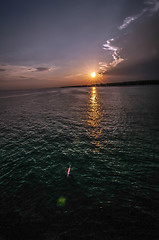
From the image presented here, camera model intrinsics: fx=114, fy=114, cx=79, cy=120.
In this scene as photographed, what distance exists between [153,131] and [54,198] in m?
24.1

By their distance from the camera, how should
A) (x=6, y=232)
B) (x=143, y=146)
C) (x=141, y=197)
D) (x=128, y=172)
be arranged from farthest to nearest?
(x=143, y=146) < (x=128, y=172) < (x=141, y=197) < (x=6, y=232)

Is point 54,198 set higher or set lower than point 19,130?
lower

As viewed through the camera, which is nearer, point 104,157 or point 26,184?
point 26,184

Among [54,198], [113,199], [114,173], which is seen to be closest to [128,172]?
[114,173]

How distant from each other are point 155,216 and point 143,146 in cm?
1201

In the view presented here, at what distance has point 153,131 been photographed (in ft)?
83.2

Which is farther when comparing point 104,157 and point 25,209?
point 104,157

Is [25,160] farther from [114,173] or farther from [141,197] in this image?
[141,197]

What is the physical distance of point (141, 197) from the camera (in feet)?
38.0

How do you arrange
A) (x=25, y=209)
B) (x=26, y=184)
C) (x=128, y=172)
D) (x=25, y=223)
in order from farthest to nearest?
(x=128, y=172), (x=26, y=184), (x=25, y=209), (x=25, y=223)

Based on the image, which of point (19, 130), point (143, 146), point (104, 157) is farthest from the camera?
point (19, 130)

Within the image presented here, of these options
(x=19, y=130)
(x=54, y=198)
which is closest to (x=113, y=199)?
(x=54, y=198)

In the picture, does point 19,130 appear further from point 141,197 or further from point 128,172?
point 141,197

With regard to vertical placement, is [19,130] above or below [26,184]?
above
